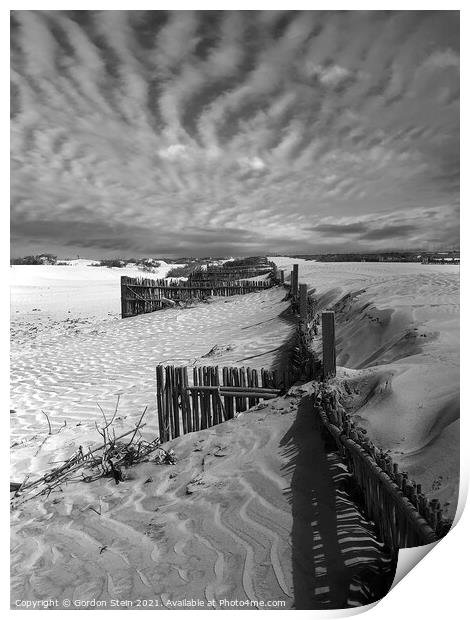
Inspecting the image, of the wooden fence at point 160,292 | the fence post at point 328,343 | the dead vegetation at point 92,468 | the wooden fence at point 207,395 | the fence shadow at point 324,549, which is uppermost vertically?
the wooden fence at point 160,292

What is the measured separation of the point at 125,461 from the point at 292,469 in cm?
158

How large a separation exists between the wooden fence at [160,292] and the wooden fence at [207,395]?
35.8 feet

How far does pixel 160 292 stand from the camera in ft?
50.8

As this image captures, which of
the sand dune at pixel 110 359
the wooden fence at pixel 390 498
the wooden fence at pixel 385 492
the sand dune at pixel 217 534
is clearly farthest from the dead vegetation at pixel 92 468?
the wooden fence at pixel 390 498

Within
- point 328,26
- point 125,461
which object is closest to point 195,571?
point 125,461

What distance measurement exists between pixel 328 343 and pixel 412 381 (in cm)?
79

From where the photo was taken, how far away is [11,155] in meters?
2.37

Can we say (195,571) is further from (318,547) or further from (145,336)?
(145,336)

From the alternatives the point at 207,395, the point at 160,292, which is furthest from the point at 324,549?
the point at 160,292

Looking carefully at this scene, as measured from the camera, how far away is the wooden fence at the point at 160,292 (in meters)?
15.0

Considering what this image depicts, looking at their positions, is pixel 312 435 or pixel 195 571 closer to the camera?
pixel 195 571

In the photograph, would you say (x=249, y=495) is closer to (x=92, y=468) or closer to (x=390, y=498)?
(x=390, y=498)

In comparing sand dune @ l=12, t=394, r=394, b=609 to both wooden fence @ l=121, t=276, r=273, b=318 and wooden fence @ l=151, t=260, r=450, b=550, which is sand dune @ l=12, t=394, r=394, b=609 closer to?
wooden fence @ l=151, t=260, r=450, b=550

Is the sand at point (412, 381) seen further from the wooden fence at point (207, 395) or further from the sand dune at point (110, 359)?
the sand dune at point (110, 359)
